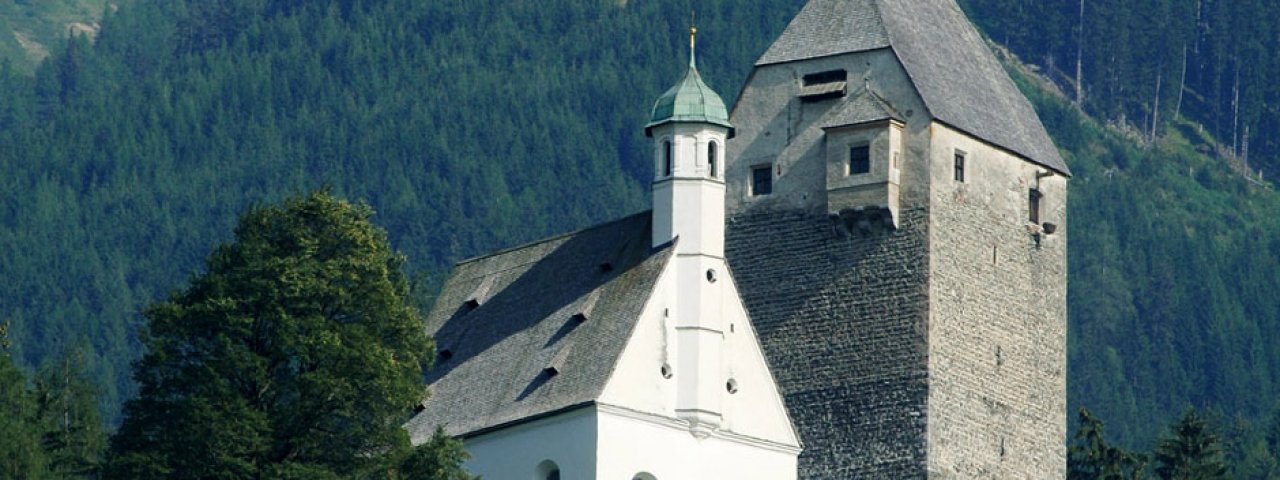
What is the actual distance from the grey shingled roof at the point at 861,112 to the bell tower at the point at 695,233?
31.8 ft

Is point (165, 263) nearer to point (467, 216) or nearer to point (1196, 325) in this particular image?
point (467, 216)

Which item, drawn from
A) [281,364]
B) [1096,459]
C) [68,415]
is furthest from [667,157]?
[1096,459]

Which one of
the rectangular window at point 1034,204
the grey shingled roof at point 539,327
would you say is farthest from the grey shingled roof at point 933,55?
the grey shingled roof at point 539,327

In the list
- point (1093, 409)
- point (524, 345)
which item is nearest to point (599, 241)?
point (524, 345)

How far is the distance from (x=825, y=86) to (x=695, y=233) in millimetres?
12543

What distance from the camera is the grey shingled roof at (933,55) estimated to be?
262ft

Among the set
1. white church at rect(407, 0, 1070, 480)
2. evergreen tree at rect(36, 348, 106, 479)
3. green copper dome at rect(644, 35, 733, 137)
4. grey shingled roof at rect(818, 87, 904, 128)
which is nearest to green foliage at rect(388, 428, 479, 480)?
white church at rect(407, 0, 1070, 480)

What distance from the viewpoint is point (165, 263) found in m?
184

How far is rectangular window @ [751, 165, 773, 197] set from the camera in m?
80.3

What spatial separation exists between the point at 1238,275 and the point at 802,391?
116 m

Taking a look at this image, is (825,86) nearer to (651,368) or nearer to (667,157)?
(667,157)

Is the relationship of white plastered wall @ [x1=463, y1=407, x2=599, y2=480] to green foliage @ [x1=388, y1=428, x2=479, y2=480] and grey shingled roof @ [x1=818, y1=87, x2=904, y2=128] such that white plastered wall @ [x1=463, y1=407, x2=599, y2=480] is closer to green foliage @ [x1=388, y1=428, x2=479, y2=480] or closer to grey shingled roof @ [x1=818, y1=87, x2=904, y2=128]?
green foliage @ [x1=388, y1=428, x2=479, y2=480]

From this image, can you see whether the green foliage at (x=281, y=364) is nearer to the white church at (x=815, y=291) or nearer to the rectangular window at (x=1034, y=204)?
the white church at (x=815, y=291)

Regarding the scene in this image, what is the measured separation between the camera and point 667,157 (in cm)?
6900
